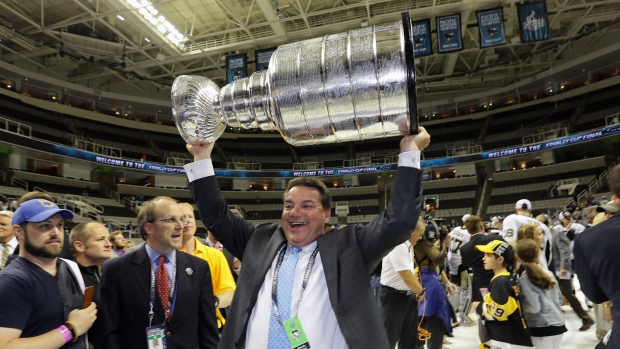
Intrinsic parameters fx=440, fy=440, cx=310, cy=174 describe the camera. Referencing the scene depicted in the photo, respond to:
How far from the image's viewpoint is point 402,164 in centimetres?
155

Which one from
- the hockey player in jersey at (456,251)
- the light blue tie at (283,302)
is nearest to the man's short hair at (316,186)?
the light blue tie at (283,302)

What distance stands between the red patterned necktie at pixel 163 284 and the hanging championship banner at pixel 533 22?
11985 millimetres

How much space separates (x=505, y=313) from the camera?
11.1ft

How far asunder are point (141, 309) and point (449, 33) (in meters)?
11.9

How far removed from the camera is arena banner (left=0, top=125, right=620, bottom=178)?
18969 millimetres

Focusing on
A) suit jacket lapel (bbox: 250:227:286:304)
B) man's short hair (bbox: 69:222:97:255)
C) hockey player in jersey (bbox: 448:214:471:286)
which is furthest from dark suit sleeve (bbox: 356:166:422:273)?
hockey player in jersey (bbox: 448:214:471:286)

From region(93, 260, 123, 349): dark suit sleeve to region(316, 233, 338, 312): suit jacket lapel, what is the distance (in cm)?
127

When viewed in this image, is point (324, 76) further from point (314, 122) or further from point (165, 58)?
point (165, 58)

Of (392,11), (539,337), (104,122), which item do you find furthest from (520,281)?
(104,122)

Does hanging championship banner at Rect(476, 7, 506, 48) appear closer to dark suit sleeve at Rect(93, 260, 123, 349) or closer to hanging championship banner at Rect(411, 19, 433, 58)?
hanging championship banner at Rect(411, 19, 433, 58)

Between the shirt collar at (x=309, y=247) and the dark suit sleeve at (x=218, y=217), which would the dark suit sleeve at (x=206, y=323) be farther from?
the shirt collar at (x=309, y=247)

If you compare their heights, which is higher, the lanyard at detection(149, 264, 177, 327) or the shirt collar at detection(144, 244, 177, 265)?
the shirt collar at detection(144, 244, 177, 265)

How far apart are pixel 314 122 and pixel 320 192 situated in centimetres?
42

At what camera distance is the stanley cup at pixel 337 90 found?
133cm
